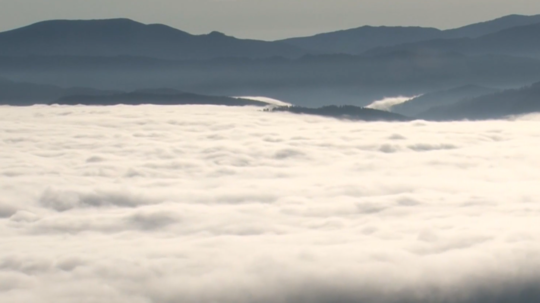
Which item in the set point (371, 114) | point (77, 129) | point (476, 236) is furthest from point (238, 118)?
point (371, 114)

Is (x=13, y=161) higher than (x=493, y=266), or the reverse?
(x=13, y=161)

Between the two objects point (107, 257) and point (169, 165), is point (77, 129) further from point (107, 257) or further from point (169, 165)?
point (107, 257)

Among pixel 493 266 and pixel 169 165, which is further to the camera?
pixel 169 165

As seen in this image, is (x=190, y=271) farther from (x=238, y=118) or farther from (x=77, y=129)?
(x=238, y=118)

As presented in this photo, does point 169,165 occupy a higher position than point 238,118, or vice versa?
point 238,118

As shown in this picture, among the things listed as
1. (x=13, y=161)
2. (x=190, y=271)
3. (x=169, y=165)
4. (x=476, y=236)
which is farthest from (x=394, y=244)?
(x=13, y=161)

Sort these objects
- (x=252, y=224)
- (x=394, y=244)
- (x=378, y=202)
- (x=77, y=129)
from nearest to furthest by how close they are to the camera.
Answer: (x=394, y=244) → (x=252, y=224) → (x=378, y=202) → (x=77, y=129)

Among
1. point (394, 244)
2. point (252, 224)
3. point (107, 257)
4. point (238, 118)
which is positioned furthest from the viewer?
point (238, 118)

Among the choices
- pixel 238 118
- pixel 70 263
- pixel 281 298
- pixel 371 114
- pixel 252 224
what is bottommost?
pixel 281 298

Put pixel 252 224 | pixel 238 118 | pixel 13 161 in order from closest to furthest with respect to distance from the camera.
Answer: pixel 252 224
pixel 13 161
pixel 238 118
